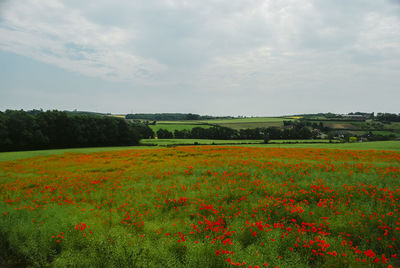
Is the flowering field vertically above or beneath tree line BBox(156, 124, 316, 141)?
above

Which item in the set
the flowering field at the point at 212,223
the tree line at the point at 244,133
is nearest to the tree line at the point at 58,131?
the tree line at the point at 244,133

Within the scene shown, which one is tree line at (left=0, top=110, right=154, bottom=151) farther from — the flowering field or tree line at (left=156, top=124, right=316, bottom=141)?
the flowering field

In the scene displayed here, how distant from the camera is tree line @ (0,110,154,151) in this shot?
45.9 metres

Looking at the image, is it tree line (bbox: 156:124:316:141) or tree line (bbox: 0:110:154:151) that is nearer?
tree line (bbox: 0:110:154:151)

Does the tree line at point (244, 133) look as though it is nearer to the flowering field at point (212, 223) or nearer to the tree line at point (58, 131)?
the tree line at point (58, 131)

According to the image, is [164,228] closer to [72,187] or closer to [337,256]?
[337,256]

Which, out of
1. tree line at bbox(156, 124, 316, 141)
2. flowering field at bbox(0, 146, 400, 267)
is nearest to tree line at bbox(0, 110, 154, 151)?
tree line at bbox(156, 124, 316, 141)

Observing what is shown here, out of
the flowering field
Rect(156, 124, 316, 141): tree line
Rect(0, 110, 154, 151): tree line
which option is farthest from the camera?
Rect(156, 124, 316, 141): tree line

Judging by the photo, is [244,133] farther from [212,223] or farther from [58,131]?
[212,223]

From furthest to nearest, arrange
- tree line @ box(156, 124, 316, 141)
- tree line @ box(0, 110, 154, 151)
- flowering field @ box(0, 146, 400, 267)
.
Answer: tree line @ box(156, 124, 316, 141)
tree line @ box(0, 110, 154, 151)
flowering field @ box(0, 146, 400, 267)

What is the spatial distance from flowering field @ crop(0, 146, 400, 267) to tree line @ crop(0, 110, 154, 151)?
4589cm

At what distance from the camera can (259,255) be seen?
4902mm

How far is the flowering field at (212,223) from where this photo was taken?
494cm

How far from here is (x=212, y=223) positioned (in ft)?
21.3
